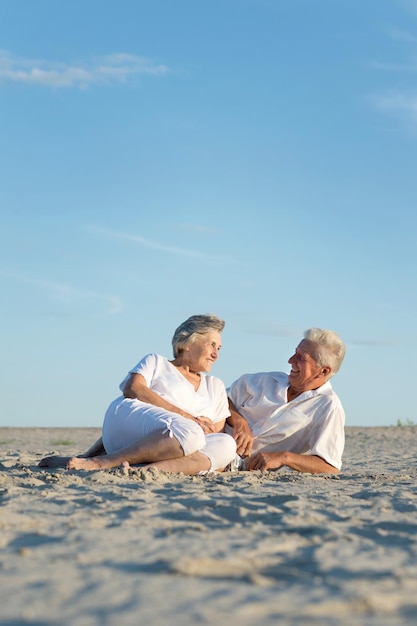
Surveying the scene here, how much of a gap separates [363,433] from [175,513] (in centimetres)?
1684

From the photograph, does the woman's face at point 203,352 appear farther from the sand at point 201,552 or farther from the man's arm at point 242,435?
the sand at point 201,552

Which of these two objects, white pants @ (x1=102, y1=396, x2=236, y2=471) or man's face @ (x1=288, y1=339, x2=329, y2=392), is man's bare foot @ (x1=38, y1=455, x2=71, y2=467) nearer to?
white pants @ (x1=102, y1=396, x2=236, y2=471)

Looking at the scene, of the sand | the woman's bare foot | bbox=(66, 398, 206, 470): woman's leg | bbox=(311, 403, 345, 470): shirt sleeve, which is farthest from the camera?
bbox=(311, 403, 345, 470): shirt sleeve

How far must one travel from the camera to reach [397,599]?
2.60m

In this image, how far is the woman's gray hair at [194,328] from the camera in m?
5.96

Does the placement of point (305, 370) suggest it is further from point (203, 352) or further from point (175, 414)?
point (175, 414)

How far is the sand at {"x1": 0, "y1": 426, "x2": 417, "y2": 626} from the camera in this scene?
243 centimetres

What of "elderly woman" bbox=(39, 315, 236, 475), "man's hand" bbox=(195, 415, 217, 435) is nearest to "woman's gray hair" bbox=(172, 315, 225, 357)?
"elderly woman" bbox=(39, 315, 236, 475)

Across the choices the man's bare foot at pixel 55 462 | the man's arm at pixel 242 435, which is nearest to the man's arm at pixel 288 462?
the man's arm at pixel 242 435

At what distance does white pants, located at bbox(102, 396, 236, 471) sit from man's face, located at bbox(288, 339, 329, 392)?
2.60ft

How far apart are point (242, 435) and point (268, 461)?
0.29 metres

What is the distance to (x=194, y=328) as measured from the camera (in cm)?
597

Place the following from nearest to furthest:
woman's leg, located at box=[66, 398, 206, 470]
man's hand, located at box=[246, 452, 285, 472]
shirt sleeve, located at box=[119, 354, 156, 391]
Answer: woman's leg, located at box=[66, 398, 206, 470]
shirt sleeve, located at box=[119, 354, 156, 391]
man's hand, located at box=[246, 452, 285, 472]

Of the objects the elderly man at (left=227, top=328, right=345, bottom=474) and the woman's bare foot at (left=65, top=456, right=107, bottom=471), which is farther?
the elderly man at (left=227, top=328, right=345, bottom=474)
